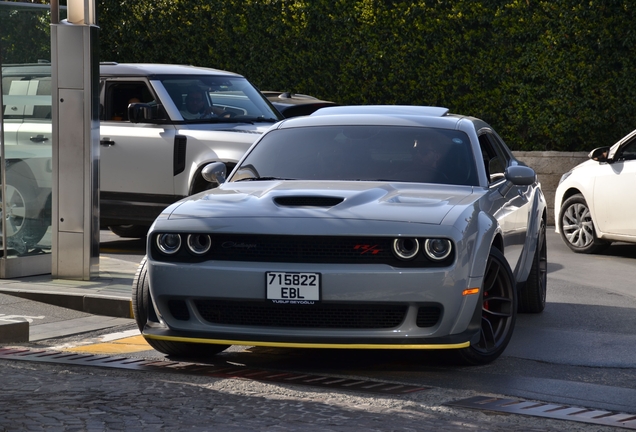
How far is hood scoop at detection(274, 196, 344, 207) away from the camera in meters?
6.83

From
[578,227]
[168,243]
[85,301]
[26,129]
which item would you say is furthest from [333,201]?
[578,227]

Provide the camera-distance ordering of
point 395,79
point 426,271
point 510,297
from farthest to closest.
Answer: point 395,79 < point 510,297 < point 426,271

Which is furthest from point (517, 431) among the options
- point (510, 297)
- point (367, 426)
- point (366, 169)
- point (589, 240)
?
point (589, 240)

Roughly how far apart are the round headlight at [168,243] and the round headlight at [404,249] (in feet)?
4.11

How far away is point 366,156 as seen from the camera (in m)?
7.88

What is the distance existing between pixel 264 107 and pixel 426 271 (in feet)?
24.0

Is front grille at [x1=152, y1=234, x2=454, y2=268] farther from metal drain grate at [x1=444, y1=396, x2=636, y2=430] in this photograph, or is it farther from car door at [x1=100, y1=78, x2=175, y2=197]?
car door at [x1=100, y1=78, x2=175, y2=197]

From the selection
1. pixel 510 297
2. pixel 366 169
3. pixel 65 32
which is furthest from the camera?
pixel 65 32

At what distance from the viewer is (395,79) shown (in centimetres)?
1777

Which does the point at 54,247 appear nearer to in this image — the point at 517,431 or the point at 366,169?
the point at 366,169

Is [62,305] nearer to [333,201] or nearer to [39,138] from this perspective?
[39,138]

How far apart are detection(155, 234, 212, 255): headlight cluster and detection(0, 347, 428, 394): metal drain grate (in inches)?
26.8

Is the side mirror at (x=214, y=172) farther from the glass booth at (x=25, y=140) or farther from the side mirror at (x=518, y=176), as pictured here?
the glass booth at (x=25, y=140)

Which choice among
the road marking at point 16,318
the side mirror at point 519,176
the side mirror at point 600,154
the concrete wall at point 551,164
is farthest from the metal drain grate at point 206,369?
the concrete wall at point 551,164
